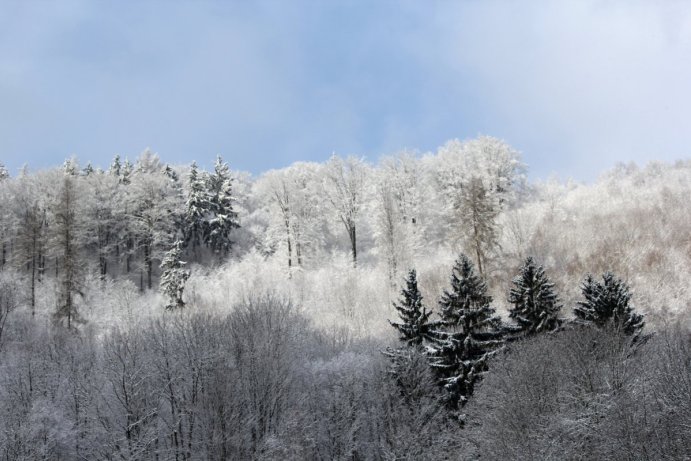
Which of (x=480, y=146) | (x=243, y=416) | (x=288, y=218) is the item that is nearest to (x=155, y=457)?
(x=243, y=416)

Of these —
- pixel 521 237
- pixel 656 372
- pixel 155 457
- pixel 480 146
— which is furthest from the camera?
pixel 480 146

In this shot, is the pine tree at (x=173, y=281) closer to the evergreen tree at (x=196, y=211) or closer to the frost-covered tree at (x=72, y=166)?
the evergreen tree at (x=196, y=211)

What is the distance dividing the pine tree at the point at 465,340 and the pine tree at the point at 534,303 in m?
1.37

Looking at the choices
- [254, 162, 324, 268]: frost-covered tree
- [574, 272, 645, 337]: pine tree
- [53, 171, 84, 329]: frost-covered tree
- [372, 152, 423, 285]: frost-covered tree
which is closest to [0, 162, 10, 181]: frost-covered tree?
[53, 171, 84, 329]: frost-covered tree

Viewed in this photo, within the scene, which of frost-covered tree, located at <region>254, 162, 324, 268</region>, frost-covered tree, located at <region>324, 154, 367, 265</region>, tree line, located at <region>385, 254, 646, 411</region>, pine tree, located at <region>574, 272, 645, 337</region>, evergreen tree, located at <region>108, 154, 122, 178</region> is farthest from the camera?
evergreen tree, located at <region>108, 154, 122, 178</region>

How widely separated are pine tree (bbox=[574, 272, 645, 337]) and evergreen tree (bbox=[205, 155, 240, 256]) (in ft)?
119

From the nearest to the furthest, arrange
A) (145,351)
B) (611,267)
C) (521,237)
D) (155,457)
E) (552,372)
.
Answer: (552,372) < (155,457) < (145,351) < (611,267) < (521,237)

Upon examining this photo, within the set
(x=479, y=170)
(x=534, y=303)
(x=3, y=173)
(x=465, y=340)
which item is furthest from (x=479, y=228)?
(x=3, y=173)

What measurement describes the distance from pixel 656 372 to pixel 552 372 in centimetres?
385

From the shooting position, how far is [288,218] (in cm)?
4803

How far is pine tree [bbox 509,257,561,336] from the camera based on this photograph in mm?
25422

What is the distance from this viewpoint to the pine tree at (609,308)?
23.8 m

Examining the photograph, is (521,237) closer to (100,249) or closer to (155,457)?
(155,457)

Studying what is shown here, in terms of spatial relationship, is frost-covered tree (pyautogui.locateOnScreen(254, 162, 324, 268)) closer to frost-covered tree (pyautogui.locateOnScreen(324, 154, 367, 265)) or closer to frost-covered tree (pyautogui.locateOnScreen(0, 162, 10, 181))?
frost-covered tree (pyautogui.locateOnScreen(324, 154, 367, 265))
